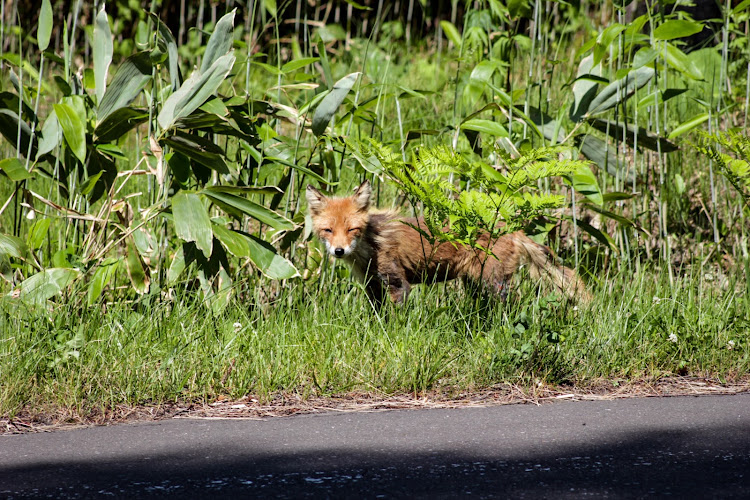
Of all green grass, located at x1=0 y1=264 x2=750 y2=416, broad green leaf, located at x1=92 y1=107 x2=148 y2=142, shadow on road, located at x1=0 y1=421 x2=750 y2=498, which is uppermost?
broad green leaf, located at x1=92 y1=107 x2=148 y2=142

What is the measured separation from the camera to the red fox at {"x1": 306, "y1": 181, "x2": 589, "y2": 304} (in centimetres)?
570

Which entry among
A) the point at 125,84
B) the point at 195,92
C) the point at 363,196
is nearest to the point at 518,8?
the point at 363,196

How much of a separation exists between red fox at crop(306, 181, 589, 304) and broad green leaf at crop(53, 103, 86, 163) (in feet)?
5.66

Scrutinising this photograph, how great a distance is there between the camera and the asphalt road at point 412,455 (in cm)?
262

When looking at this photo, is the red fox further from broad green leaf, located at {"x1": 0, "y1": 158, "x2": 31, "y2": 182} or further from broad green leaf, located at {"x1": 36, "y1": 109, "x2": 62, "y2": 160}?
broad green leaf, located at {"x1": 0, "y1": 158, "x2": 31, "y2": 182}

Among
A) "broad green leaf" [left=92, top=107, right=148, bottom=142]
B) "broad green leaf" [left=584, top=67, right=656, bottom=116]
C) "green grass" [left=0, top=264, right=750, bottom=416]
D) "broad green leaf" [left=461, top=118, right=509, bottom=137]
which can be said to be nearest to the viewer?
"green grass" [left=0, top=264, right=750, bottom=416]

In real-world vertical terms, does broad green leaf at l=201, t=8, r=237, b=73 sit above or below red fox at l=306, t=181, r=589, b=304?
above

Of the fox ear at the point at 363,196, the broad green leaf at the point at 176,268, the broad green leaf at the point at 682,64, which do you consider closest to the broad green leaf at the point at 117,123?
the broad green leaf at the point at 176,268

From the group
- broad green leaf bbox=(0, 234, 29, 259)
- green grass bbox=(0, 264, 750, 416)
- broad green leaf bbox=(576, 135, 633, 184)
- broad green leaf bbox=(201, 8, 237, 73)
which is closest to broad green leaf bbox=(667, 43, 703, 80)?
broad green leaf bbox=(576, 135, 633, 184)

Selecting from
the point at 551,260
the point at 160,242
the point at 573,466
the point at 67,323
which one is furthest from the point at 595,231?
the point at 67,323

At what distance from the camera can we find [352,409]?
3.69 metres

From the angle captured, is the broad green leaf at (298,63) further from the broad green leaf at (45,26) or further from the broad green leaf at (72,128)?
the broad green leaf at (45,26)

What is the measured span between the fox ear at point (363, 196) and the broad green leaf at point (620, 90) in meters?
1.64

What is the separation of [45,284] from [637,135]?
3921mm
